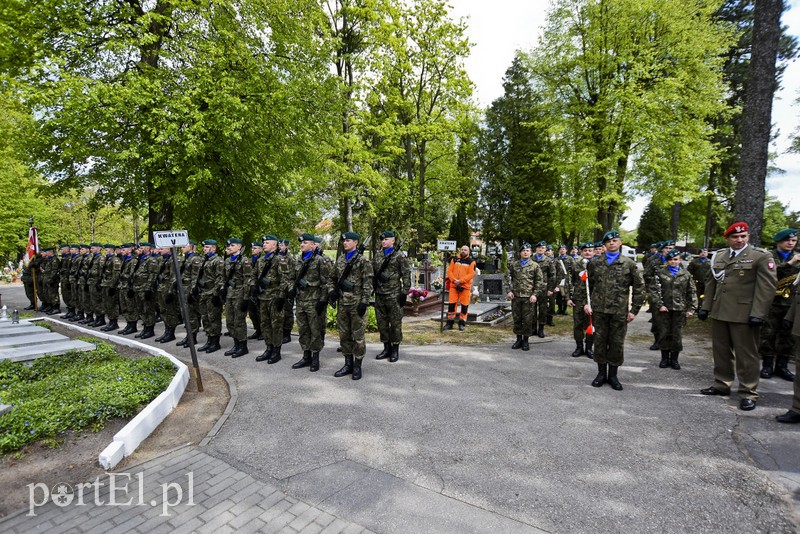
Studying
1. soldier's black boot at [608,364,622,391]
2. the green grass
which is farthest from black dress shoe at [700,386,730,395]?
the green grass

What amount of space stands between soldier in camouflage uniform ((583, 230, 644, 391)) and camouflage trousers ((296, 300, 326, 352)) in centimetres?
457

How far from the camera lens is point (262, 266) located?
7.73 metres

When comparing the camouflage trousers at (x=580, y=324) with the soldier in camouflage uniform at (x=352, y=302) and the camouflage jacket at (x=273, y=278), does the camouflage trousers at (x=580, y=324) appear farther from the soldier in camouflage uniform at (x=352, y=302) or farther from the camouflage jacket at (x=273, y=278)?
the camouflage jacket at (x=273, y=278)

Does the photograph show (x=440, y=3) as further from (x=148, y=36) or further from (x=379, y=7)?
(x=148, y=36)

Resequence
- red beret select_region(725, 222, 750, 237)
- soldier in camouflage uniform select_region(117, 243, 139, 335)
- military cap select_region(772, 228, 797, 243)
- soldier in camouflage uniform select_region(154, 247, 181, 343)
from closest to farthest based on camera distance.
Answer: red beret select_region(725, 222, 750, 237)
military cap select_region(772, 228, 797, 243)
soldier in camouflage uniform select_region(154, 247, 181, 343)
soldier in camouflage uniform select_region(117, 243, 139, 335)

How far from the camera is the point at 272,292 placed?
7.64 metres

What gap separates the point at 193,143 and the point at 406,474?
11428 millimetres

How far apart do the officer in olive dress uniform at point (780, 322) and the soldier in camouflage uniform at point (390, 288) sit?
6.17 m

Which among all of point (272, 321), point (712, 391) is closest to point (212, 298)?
point (272, 321)

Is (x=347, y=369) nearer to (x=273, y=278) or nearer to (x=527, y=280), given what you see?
(x=273, y=278)

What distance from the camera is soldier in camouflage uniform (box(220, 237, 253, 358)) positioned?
7926mm

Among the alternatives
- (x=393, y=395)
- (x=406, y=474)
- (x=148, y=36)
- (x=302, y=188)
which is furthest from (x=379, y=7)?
(x=406, y=474)

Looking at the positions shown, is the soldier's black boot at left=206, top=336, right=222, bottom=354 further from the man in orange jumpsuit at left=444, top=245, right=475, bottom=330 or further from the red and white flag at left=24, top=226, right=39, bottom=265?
the red and white flag at left=24, top=226, right=39, bottom=265

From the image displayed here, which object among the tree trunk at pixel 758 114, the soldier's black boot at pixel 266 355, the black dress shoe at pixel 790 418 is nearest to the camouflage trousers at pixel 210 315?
the soldier's black boot at pixel 266 355
